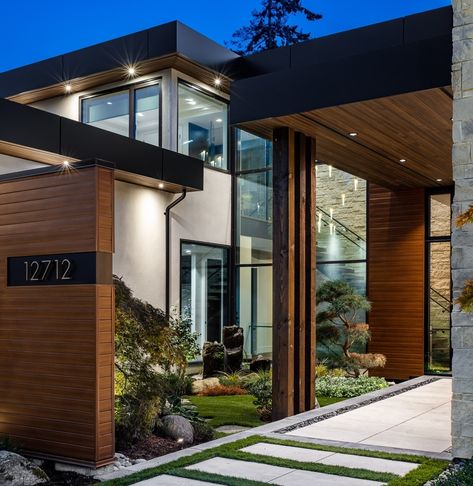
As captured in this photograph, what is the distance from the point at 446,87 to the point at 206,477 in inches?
154

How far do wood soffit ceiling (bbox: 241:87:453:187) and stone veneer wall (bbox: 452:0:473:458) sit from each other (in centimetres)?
48

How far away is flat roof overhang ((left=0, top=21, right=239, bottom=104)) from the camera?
1190cm

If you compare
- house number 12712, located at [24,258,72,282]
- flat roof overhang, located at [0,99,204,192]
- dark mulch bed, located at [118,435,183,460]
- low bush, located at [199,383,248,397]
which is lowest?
low bush, located at [199,383,248,397]

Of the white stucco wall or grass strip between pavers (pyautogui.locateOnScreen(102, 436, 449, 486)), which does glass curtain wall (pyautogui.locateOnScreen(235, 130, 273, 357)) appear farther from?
grass strip between pavers (pyautogui.locateOnScreen(102, 436, 449, 486))

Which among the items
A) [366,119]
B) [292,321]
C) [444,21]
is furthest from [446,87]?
[444,21]

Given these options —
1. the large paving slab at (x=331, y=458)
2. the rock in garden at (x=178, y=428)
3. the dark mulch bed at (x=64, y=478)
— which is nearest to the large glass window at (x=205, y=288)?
the rock in garden at (x=178, y=428)

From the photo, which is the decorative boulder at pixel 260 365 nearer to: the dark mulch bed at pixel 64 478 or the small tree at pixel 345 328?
the small tree at pixel 345 328

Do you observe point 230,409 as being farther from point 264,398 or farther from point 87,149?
point 87,149

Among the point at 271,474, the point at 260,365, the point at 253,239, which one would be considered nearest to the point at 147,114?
the point at 253,239

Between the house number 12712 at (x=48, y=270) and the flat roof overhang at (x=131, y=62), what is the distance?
265 inches

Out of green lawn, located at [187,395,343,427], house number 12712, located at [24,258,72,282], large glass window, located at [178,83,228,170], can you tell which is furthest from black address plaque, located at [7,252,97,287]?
large glass window, located at [178,83,228,170]

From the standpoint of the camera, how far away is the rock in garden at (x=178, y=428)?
6660 millimetres

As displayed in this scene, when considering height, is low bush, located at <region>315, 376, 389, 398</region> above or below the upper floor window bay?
below

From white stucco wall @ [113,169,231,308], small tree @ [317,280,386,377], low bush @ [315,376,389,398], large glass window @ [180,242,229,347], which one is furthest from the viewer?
large glass window @ [180,242,229,347]
